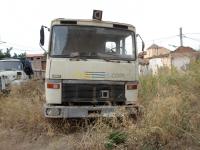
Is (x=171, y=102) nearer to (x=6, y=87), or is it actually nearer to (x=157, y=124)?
(x=157, y=124)

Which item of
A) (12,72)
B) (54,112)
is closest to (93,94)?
(54,112)

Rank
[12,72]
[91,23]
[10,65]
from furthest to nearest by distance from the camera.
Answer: [10,65], [12,72], [91,23]

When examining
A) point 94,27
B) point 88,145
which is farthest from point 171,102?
point 94,27

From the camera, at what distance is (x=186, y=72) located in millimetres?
11250

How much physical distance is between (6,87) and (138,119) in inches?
355

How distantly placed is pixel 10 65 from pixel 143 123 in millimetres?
11398

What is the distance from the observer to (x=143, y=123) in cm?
783

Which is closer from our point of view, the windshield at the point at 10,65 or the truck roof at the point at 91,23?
the truck roof at the point at 91,23

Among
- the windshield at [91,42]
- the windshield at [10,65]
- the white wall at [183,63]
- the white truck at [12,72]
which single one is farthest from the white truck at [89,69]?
the windshield at [10,65]

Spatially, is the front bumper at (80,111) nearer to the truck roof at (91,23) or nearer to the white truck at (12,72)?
the truck roof at (91,23)

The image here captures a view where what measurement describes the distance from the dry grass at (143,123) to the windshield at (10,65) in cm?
527

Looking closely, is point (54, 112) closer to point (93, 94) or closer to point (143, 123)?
point (93, 94)

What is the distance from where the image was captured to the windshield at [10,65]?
58.9 feet

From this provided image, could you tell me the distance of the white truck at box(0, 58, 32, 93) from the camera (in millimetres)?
16464
